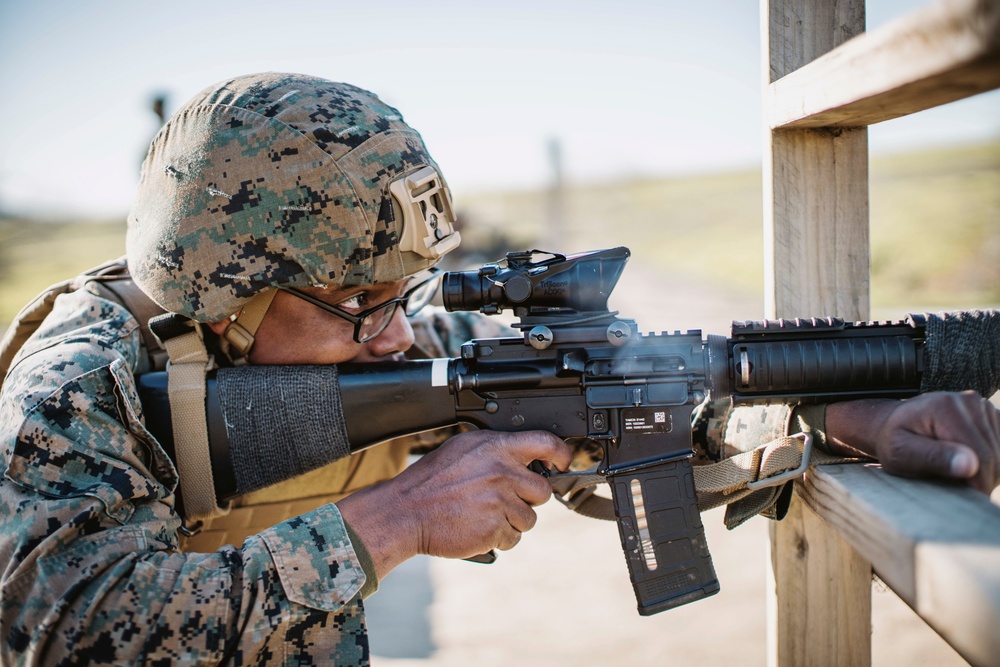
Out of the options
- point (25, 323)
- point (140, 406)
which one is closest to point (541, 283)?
point (140, 406)

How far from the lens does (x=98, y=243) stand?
32.3m

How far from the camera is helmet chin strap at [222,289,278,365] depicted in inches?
85.6

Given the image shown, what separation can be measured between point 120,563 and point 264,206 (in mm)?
1048

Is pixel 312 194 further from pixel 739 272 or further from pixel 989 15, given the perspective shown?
pixel 739 272

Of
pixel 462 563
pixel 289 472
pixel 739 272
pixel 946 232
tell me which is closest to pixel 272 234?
pixel 289 472

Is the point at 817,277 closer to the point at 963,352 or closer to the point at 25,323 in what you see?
the point at 963,352

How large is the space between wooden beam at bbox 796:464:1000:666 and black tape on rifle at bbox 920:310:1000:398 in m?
0.41

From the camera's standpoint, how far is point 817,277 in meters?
1.81

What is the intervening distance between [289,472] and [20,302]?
69.4 ft

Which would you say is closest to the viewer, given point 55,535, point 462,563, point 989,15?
point 989,15

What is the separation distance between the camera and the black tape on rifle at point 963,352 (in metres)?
1.62

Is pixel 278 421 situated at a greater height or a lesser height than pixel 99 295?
lesser

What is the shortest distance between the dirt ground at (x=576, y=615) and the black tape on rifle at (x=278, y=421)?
1634 millimetres

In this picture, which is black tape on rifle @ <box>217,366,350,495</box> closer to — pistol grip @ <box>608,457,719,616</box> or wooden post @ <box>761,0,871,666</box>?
pistol grip @ <box>608,457,719,616</box>
